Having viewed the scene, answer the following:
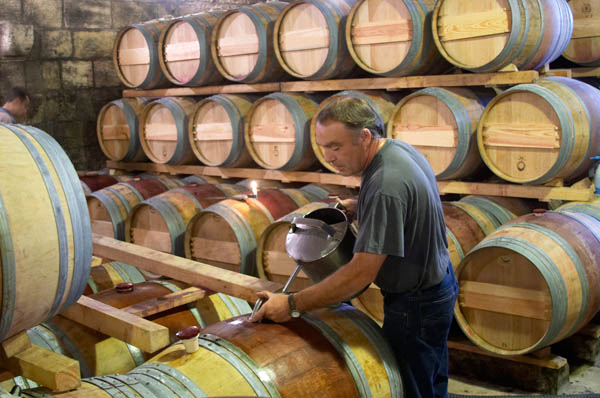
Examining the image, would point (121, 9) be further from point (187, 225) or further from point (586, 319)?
point (586, 319)

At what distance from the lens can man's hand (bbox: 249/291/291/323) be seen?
2.36 m

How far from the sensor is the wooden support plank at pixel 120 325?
8.07 feet

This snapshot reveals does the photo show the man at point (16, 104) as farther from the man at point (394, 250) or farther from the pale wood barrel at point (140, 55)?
the man at point (394, 250)

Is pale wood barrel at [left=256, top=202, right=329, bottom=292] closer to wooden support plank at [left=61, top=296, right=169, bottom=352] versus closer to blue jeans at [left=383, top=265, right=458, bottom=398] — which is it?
wooden support plank at [left=61, top=296, right=169, bottom=352]

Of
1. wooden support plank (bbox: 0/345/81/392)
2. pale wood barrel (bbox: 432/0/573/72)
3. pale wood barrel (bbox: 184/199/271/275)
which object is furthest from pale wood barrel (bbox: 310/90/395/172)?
wooden support plank (bbox: 0/345/81/392)

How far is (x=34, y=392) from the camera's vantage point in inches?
79.7

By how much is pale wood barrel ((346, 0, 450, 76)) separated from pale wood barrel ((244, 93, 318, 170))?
28.1 inches

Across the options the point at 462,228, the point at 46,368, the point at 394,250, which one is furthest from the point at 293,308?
the point at 462,228

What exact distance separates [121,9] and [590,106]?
5901 mm

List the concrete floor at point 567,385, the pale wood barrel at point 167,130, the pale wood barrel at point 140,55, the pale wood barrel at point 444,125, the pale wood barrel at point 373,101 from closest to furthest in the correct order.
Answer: the concrete floor at point 567,385 → the pale wood barrel at point 444,125 → the pale wood barrel at point 373,101 → the pale wood barrel at point 167,130 → the pale wood barrel at point 140,55

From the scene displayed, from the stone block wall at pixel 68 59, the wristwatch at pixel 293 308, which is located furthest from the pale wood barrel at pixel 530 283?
the stone block wall at pixel 68 59

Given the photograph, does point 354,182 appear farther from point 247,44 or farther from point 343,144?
point 343,144

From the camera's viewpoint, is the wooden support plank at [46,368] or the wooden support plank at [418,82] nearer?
the wooden support plank at [46,368]

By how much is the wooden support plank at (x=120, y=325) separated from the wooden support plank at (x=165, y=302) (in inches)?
9.0
